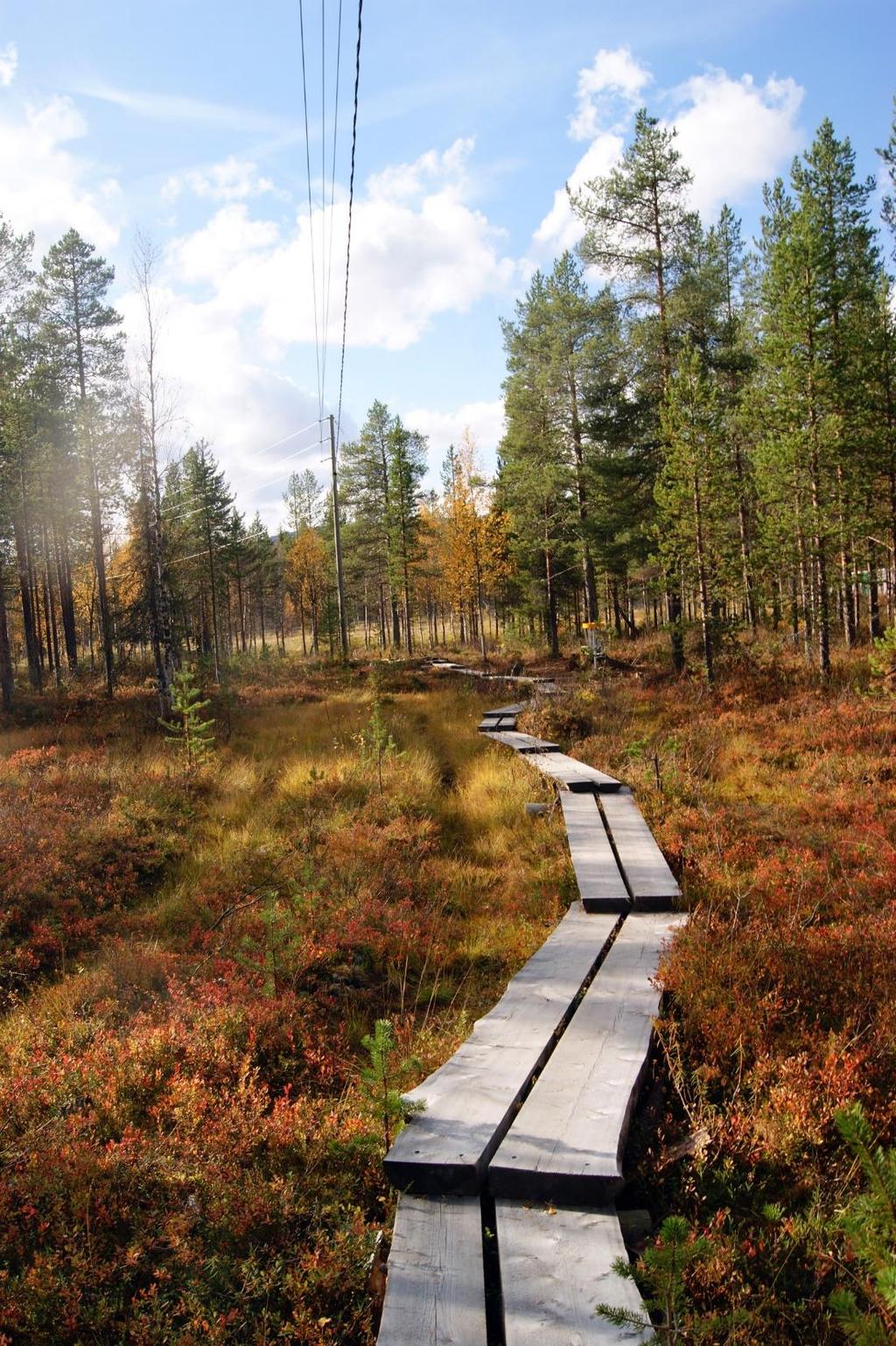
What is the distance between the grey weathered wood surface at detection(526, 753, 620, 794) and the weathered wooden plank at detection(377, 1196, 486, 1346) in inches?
292

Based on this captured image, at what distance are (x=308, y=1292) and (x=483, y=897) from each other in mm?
4890

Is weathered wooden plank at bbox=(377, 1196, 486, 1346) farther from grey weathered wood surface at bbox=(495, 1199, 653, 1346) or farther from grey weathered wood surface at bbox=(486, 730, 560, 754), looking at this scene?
grey weathered wood surface at bbox=(486, 730, 560, 754)

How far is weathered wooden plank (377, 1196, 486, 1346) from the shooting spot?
2.57 meters

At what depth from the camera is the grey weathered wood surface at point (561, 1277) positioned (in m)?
2.51

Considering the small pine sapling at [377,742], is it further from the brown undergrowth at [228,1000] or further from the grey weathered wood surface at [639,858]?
the grey weathered wood surface at [639,858]

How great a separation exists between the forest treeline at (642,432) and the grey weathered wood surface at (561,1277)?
16.4 m

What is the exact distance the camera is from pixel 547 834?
911cm

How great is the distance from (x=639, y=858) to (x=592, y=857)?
48 centimetres

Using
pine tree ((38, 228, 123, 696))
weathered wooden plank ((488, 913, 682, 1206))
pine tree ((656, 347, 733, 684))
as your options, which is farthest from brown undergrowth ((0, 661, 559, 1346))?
pine tree ((38, 228, 123, 696))

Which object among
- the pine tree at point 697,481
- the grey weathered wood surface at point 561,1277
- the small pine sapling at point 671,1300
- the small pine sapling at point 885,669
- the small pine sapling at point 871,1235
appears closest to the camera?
the small pine sapling at point 871,1235

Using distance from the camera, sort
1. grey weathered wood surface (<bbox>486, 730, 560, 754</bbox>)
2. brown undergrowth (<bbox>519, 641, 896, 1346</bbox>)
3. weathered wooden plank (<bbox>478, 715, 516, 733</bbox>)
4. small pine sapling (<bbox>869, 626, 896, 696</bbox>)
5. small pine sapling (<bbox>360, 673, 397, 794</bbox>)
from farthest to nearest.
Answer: weathered wooden plank (<bbox>478, 715, 516, 733</bbox>) → grey weathered wood surface (<bbox>486, 730, 560, 754</bbox>) → small pine sapling (<bbox>869, 626, 896, 696</bbox>) → small pine sapling (<bbox>360, 673, 397, 794</bbox>) → brown undergrowth (<bbox>519, 641, 896, 1346</bbox>)

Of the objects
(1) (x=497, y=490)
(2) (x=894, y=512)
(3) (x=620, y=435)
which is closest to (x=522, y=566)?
(1) (x=497, y=490)

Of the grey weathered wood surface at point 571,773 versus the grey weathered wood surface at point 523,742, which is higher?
the grey weathered wood surface at point 523,742

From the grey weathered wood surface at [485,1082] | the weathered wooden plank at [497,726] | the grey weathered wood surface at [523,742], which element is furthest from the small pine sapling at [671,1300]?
the weathered wooden plank at [497,726]
